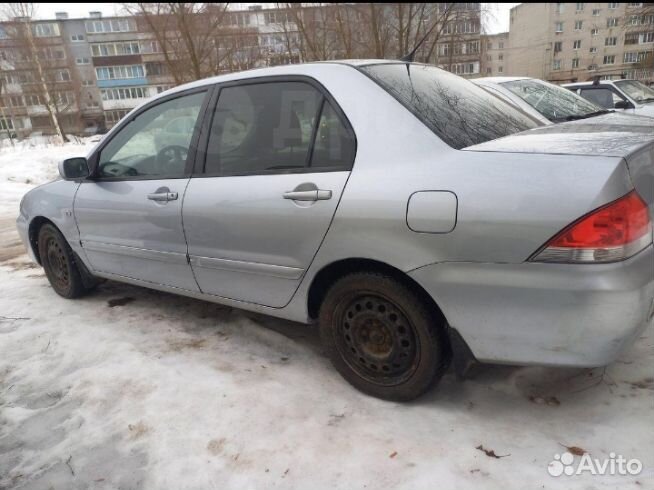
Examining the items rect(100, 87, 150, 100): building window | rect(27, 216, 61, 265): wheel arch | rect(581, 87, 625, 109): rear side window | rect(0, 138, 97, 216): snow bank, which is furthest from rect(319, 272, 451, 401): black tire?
rect(100, 87, 150, 100): building window

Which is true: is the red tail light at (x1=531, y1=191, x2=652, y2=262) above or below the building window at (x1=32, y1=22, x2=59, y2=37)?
below

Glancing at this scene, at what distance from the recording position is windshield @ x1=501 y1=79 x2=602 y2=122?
562 cm

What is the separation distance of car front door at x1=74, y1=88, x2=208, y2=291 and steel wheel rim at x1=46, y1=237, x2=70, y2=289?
1.69 ft

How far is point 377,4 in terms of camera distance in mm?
13969

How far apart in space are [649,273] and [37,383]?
126 inches

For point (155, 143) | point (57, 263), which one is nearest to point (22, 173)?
point (57, 263)

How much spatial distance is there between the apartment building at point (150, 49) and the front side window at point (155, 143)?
12114 mm

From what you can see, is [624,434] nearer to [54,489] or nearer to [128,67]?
[54,489]

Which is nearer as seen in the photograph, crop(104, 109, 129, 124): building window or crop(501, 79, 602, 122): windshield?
crop(501, 79, 602, 122): windshield

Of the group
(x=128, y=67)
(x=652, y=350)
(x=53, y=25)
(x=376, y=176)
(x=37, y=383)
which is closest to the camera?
(x=376, y=176)

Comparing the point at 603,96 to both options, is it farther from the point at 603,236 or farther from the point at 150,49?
the point at 150,49

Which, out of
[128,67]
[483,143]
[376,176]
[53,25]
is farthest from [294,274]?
[53,25]

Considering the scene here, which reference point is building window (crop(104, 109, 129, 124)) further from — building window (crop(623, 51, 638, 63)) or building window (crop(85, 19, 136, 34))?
building window (crop(623, 51, 638, 63))

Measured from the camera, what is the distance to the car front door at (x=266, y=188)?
7.38ft
